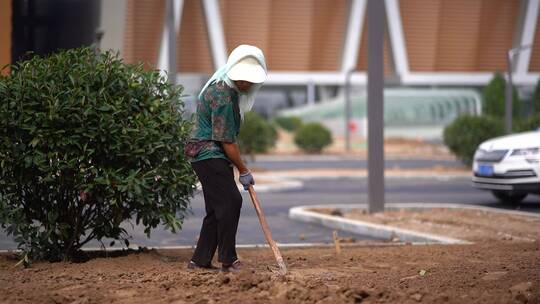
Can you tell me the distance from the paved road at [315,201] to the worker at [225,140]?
11.8 feet

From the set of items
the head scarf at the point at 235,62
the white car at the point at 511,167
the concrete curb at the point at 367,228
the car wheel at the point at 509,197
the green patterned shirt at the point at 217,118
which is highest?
the head scarf at the point at 235,62

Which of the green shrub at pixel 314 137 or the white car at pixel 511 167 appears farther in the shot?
the green shrub at pixel 314 137

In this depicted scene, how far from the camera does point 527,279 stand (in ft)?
20.1

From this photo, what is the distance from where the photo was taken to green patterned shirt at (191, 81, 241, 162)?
22.4ft

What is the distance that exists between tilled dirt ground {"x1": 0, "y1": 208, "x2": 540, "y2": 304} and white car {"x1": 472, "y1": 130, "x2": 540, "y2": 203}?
5625 mm

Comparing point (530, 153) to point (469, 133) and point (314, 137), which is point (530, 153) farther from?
point (314, 137)

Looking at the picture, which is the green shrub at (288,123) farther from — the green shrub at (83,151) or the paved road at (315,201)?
the green shrub at (83,151)

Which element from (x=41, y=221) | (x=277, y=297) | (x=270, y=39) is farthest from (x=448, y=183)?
(x=270, y=39)

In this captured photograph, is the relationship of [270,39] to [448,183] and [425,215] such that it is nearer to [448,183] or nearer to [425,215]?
[448,183]

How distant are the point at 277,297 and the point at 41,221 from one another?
9.52 feet

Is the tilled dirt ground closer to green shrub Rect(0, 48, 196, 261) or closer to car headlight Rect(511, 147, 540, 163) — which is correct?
green shrub Rect(0, 48, 196, 261)

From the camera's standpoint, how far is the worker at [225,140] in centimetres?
684

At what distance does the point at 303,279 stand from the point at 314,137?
36.3m

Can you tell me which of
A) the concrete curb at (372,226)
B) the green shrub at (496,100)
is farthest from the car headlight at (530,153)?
the green shrub at (496,100)
